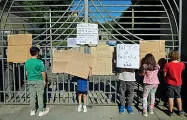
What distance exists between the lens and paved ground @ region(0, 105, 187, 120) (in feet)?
16.9

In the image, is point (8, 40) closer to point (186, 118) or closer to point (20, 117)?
point (20, 117)

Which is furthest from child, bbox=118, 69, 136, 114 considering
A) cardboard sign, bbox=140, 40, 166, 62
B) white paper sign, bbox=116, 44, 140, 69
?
cardboard sign, bbox=140, 40, 166, 62

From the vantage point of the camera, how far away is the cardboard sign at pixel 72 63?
216 inches

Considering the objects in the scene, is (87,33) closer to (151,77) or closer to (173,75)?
(151,77)

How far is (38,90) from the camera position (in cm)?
517

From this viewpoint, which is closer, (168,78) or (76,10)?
(168,78)

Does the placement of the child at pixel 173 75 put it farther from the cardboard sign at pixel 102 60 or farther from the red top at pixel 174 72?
the cardboard sign at pixel 102 60

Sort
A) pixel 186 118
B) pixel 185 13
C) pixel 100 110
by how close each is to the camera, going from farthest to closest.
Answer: pixel 185 13 < pixel 100 110 < pixel 186 118

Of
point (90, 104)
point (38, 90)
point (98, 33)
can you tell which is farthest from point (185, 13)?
point (38, 90)

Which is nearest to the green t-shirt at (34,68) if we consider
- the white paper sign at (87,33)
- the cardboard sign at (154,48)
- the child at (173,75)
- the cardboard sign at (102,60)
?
the white paper sign at (87,33)

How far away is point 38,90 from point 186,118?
3368mm

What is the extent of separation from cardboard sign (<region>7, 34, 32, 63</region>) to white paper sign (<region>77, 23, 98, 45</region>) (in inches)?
51.5

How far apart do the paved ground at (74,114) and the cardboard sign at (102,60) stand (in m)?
0.94

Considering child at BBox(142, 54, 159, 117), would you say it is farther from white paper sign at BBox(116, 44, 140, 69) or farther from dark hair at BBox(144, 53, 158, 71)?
white paper sign at BBox(116, 44, 140, 69)
